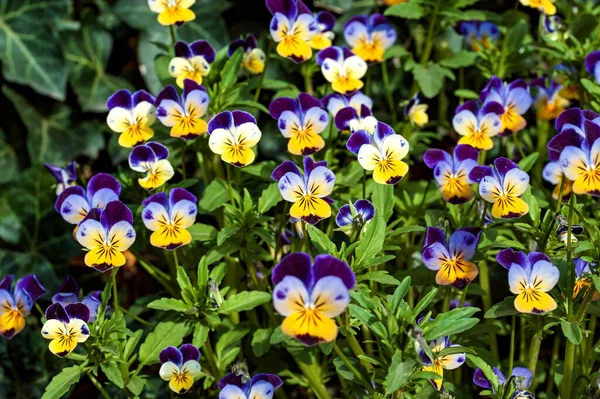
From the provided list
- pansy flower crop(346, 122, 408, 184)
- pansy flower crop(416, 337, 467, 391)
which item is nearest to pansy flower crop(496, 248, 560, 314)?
pansy flower crop(416, 337, 467, 391)

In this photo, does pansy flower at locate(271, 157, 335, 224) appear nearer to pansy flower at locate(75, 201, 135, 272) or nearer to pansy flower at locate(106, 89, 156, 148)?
pansy flower at locate(75, 201, 135, 272)

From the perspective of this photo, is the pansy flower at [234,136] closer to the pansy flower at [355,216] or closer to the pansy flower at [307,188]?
the pansy flower at [307,188]

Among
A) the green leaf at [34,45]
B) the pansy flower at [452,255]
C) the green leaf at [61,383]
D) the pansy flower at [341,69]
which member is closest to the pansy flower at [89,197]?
the green leaf at [61,383]

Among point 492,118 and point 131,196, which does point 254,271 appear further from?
point 492,118

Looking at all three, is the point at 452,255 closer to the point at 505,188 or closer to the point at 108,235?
the point at 505,188

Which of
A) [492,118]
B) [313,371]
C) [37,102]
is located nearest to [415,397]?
[313,371]

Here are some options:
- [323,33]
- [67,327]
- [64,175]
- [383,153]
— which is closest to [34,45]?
[64,175]

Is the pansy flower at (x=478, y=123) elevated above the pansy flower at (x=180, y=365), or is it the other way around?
the pansy flower at (x=478, y=123)

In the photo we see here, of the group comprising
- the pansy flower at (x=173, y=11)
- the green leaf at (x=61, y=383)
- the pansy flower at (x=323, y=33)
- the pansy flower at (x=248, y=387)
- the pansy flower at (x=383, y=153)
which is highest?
the pansy flower at (x=173, y=11)
